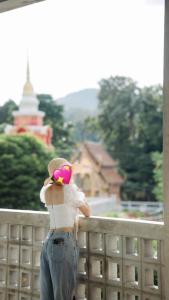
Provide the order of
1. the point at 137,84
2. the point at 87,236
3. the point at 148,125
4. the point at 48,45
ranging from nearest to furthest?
the point at 87,236, the point at 148,125, the point at 137,84, the point at 48,45

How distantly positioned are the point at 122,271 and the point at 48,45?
3019 cm

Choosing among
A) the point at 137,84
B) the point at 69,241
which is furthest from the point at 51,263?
the point at 137,84

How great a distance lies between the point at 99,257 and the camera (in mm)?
3027

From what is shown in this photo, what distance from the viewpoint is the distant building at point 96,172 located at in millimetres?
28266

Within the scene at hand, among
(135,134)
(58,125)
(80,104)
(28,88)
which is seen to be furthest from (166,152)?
(80,104)

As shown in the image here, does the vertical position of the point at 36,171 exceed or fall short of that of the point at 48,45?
it falls short

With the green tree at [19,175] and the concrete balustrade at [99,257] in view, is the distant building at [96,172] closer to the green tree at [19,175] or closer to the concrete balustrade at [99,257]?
the green tree at [19,175]

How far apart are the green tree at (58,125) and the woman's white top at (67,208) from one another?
82.8 ft

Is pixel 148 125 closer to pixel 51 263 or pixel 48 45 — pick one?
pixel 48 45

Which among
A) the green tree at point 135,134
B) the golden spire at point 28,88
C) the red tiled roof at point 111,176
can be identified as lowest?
the red tiled roof at point 111,176

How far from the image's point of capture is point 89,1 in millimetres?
33000

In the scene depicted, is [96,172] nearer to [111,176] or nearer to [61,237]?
[111,176]

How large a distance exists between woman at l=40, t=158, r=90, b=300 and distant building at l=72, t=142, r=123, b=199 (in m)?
24.9

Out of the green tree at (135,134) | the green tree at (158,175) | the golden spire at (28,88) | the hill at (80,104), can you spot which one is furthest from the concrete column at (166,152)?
the hill at (80,104)
